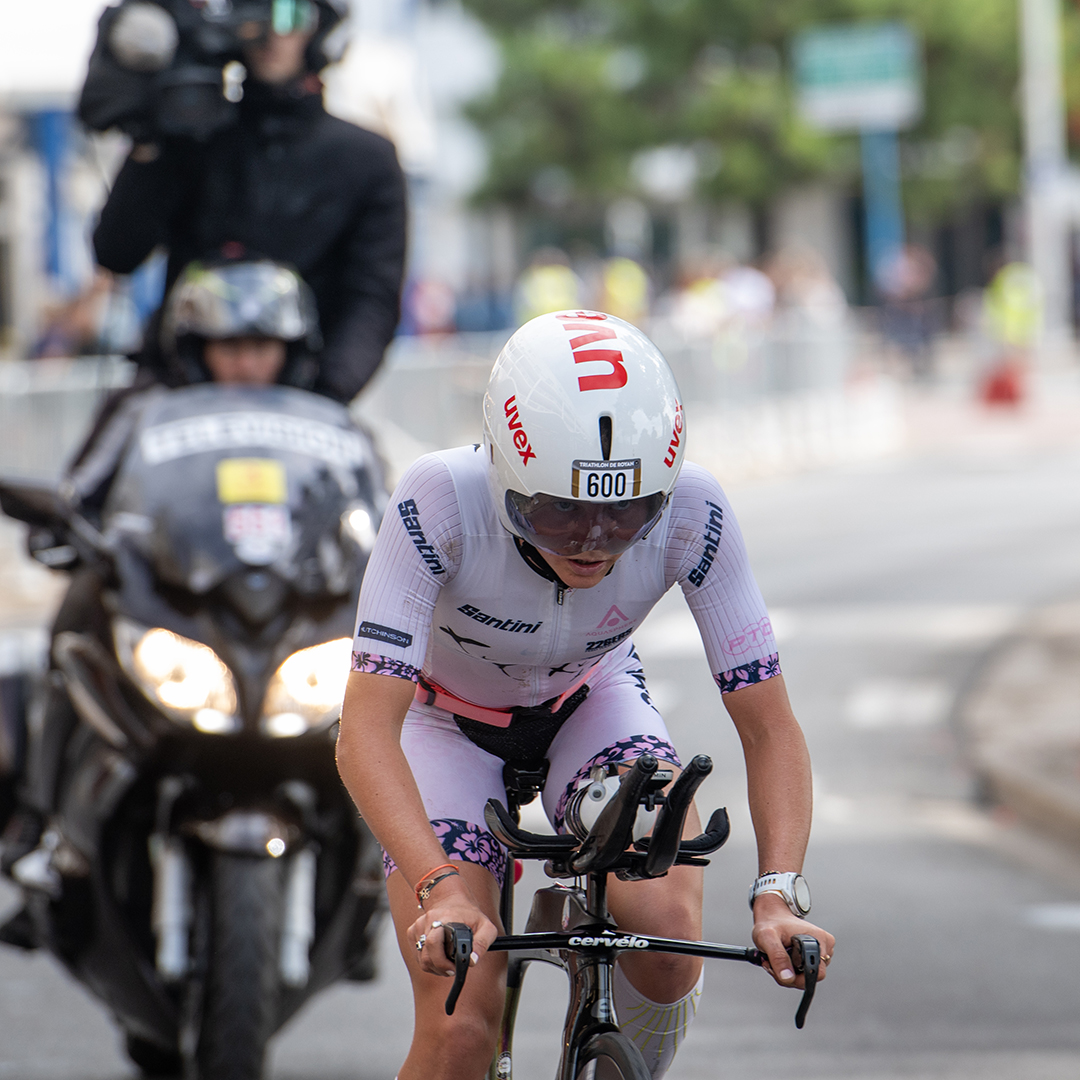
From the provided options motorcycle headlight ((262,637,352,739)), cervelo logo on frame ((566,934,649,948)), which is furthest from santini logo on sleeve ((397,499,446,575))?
Answer: motorcycle headlight ((262,637,352,739))

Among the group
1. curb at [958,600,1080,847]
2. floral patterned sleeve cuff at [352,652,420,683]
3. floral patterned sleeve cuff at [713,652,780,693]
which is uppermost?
floral patterned sleeve cuff at [352,652,420,683]

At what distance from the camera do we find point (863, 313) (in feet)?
184

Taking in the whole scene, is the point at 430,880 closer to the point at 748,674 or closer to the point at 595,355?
the point at 748,674

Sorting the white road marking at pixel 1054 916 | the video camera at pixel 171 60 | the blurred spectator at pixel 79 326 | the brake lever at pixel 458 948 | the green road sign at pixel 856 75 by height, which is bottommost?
the white road marking at pixel 1054 916

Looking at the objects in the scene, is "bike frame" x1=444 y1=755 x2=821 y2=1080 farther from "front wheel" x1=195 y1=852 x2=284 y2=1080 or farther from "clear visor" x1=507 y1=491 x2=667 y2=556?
"front wheel" x1=195 y1=852 x2=284 y2=1080

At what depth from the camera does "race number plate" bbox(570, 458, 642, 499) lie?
3.04m

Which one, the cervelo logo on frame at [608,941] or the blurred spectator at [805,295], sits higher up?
the blurred spectator at [805,295]

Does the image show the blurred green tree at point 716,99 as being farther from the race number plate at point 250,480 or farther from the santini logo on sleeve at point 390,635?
the santini logo on sleeve at point 390,635

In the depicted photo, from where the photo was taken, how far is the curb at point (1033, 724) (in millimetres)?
8242

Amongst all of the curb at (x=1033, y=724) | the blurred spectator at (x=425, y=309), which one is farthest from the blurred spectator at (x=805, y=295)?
the curb at (x=1033, y=724)

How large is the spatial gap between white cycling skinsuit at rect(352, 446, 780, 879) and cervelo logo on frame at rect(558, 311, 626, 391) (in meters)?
0.35

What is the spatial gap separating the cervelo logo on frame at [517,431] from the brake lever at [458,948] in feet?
2.30

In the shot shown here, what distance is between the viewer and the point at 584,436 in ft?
9.97

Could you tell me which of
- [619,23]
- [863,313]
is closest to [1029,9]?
[619,23]
